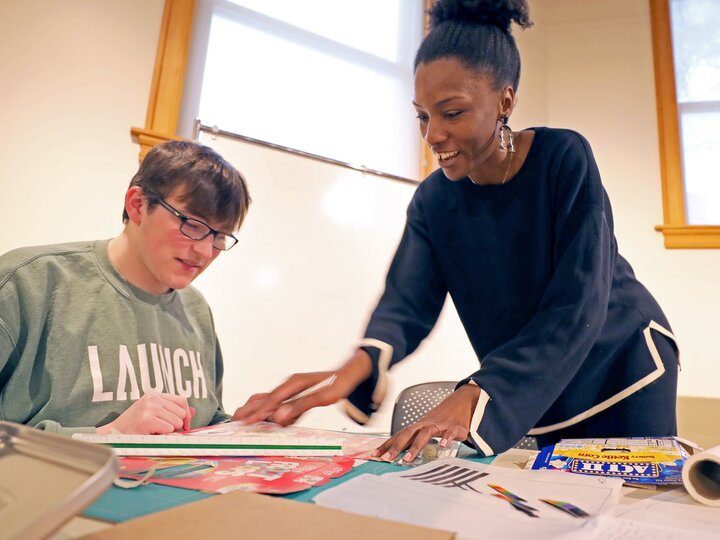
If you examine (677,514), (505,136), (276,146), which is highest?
(276,146)

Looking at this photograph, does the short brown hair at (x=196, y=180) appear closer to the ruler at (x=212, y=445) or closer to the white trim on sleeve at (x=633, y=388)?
the ruler at (x=212, y=445)

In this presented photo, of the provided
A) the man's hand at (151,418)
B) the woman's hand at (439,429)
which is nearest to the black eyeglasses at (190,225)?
the man's hand at (151,418)

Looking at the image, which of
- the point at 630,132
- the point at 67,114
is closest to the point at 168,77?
the point at 67,114

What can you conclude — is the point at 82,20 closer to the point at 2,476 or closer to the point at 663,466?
the point at 2,476

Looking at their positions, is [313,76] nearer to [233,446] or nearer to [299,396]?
[299,396]

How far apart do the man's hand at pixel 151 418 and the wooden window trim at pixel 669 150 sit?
2.27m

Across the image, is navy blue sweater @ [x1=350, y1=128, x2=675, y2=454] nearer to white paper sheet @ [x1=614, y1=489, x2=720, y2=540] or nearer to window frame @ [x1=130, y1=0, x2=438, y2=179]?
white paper sheet @ [x1=614, y1=489, x2=720, y2=540]

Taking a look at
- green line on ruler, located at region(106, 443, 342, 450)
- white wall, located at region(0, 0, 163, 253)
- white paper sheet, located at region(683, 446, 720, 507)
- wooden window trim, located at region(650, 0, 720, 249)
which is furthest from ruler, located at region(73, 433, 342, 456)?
wooden window trim, located at region(650, 0, 720, 249)

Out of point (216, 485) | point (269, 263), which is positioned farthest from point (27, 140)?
point (216, 485)

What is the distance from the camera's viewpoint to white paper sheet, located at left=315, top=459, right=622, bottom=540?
0.39m

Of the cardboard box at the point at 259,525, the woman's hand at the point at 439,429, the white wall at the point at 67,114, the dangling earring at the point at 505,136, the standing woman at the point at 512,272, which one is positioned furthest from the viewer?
the white wall at the point at 67,114

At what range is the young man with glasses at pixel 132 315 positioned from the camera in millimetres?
825

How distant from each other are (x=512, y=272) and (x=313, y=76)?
1532 mm

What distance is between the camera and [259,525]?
0.32 meters
